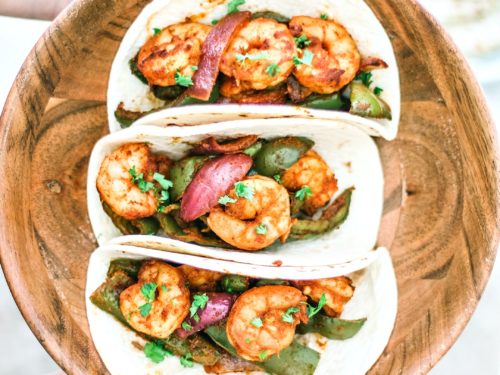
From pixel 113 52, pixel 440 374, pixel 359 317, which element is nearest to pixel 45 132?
pixel 113 52

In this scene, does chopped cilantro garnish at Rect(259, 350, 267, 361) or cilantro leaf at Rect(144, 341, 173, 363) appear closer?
chopped cilantro garnish at Rect(259, 350, 267, 361)

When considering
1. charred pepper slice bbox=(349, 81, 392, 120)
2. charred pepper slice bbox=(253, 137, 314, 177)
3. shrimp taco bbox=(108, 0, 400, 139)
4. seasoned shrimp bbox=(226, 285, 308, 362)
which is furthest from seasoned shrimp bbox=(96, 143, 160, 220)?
charred pepper slice bbox=(349, 81, 392, 120)

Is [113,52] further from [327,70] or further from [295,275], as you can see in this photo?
[295,275]

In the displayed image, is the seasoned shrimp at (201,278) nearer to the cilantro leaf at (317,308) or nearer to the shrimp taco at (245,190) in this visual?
the shrimp taco at (245,190)

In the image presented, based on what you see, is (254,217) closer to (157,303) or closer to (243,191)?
(243,191)

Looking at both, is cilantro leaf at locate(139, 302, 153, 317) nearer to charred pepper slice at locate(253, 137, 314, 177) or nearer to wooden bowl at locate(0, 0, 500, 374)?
wooden bowl at locate(0, 0, 500, 374)

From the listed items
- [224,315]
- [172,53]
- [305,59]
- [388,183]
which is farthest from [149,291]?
[388,183]

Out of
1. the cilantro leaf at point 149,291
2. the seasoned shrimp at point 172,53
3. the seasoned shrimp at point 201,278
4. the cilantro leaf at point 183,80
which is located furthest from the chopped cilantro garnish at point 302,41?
the cilantro leaf at point 149,291
